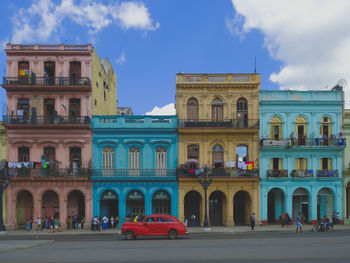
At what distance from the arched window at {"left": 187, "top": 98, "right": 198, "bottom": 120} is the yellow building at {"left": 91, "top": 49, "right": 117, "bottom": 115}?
8.88 m

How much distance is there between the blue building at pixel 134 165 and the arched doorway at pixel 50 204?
3.65 metres

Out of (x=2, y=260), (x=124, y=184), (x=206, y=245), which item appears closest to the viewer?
(x=2, y=260)

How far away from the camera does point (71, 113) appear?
1288 inches

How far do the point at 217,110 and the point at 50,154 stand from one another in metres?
15.7

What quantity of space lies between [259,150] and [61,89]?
18.7 metres

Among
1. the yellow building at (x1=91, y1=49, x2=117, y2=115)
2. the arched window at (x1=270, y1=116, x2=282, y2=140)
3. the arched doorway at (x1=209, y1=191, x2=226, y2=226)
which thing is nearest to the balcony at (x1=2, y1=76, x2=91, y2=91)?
the yellow building at (x1=91, y1=49, x2=117, y2=115)

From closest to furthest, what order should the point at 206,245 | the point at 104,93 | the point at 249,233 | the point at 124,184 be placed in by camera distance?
the point at 206,245 → the point at 249,233 → the point at 124,184 → the point at 104,93

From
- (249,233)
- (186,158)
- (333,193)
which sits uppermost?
(186,158)

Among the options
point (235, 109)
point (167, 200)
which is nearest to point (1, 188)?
point (167, 200)

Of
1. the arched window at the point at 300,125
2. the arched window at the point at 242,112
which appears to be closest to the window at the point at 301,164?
the arched window at the point at 300,125

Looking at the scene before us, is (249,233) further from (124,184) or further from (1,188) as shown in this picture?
(1,188)

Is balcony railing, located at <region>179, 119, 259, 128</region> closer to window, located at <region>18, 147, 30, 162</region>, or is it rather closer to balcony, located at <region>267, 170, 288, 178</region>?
balcony, located at <region>267, 170, 288, 178</region>

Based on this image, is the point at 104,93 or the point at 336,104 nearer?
the point at 336,104

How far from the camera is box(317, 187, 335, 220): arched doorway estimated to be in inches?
1305
